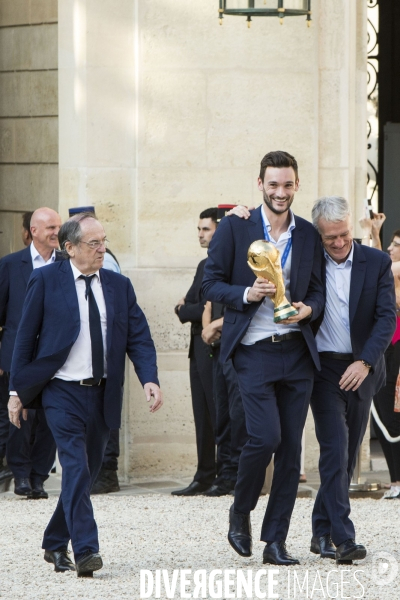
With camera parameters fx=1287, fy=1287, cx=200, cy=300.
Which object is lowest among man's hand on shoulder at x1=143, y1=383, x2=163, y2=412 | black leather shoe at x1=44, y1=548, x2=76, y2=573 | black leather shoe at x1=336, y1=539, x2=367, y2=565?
black leather shoe at x1=44, y1=548, x2=76, y2=573

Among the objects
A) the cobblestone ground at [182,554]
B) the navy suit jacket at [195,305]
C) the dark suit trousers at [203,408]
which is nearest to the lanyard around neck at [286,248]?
the cobblestone ground at [182,554]

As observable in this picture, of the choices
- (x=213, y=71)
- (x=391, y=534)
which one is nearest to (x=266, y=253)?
(x=391, y=534)

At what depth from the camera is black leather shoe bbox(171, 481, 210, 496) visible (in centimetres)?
860

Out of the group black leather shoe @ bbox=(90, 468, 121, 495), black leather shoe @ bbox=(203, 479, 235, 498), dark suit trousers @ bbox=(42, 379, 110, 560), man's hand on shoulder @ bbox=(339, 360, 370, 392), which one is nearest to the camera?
dark suit trousers @ bbox=(42, 379, 110, 560)

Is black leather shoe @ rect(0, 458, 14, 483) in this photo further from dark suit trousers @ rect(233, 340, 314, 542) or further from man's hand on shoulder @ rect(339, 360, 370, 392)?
Result: man's hand on shoulder @ rect(339, 360, 370, 392)

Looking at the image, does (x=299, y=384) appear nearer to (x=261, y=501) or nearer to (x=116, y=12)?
(x=261, y=501)

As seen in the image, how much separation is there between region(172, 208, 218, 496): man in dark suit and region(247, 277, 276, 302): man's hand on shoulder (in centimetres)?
267

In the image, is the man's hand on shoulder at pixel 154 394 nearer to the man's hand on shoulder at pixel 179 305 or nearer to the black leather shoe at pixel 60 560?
the black leather shoe at pixel 60 560

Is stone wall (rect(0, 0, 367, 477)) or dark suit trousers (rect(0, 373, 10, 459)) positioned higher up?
stone wall (rect(0, 0, 367, 477))

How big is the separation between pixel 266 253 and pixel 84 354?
986 mm

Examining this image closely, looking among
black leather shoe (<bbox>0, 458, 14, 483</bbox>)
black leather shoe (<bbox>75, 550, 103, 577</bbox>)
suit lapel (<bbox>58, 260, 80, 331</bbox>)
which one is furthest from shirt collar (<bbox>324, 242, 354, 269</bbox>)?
black leather shoe (<bbox>0, 458, 14, 483</bbox>)

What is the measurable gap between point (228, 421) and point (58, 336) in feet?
8.99

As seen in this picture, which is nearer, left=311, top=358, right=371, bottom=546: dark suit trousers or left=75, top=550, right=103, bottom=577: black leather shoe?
left=75, top=550, right=103, bottom=577: black leather shoe

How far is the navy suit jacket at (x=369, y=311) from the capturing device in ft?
20.1
